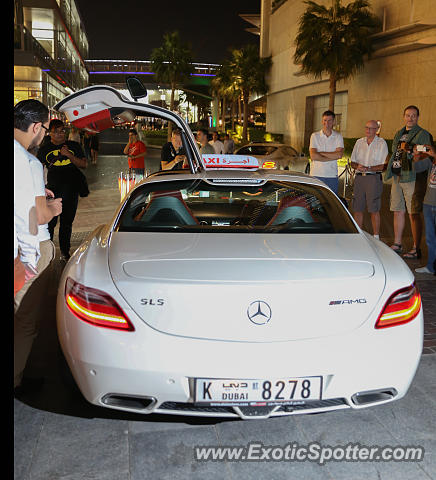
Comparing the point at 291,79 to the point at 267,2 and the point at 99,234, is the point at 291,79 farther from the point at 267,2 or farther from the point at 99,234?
the point at 99,234

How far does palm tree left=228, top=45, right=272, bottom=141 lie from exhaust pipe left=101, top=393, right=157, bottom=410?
171 ft

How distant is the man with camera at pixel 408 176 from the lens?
7273mm

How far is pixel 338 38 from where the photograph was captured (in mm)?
30016

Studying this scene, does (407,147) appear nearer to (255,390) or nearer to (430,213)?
(430,213)

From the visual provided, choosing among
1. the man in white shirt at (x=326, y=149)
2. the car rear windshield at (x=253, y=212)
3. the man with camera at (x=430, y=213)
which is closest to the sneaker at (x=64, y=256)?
the car rear windshield at (x=253, y=212)

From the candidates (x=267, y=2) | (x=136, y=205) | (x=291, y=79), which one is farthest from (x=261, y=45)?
(x=136, y=205)

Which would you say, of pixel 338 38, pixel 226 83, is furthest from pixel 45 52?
pixel 226 83

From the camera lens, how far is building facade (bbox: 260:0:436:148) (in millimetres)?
24812

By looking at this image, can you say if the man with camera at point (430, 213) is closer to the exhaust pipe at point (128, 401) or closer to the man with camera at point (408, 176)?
the man with camera at point (408, 176)

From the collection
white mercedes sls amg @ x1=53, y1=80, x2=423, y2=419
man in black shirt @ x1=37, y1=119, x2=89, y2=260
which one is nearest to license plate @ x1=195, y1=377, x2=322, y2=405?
white mercedes sls amg @ x1=53, y1=80, x2=423, y2=419

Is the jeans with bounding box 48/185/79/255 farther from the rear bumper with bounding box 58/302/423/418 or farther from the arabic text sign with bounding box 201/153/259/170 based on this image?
the rear bumper with bounding box 58/302/423/418

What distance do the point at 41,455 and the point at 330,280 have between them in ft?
5.60

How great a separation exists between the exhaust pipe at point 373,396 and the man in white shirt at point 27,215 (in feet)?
6.72

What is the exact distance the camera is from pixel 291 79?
146 ft
